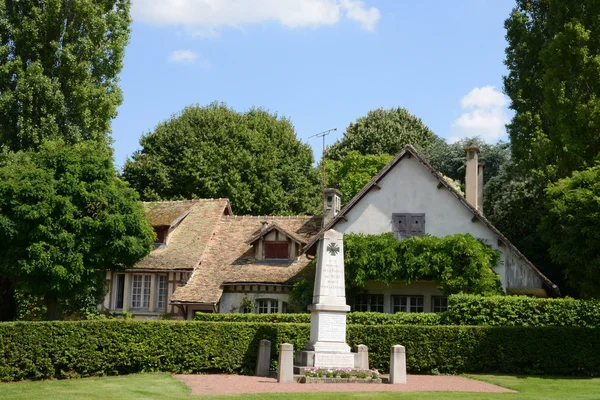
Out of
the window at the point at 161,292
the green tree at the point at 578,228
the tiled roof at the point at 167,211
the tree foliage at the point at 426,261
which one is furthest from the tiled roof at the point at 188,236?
the green tree at the point at 578,228

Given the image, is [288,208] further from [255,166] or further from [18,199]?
[18,199]

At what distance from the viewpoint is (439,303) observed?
3134cm

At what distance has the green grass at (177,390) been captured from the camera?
1672 centimetres

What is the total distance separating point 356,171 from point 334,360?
88.8ft

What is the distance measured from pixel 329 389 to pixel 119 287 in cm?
1983

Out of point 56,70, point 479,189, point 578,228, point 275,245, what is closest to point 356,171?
point 479,189

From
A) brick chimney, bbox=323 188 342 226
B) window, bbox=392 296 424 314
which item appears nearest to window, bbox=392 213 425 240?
window, bbox=392 296 424 314

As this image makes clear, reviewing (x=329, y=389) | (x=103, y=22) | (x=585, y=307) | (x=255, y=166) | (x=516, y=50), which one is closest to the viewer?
(x=329, y=389)

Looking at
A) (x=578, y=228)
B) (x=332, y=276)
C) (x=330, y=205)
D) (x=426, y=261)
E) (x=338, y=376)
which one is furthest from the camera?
(x=330, y=205)

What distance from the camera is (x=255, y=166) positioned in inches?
1853

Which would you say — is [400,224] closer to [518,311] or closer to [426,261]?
[426,261]

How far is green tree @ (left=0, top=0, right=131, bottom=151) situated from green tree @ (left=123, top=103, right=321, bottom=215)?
13.7 meters

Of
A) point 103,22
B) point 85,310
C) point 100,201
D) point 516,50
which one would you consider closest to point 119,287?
point 85,310

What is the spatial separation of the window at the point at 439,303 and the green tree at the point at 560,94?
705 cm
